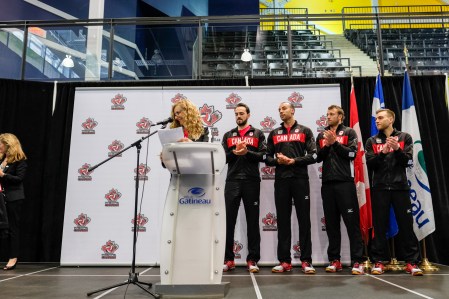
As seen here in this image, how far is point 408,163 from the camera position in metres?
3.73

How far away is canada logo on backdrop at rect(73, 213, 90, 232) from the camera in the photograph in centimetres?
468

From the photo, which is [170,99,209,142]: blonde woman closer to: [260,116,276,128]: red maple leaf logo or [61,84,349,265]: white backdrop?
[61,84,349,265]: white backdrop

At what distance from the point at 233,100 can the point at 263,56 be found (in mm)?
1411

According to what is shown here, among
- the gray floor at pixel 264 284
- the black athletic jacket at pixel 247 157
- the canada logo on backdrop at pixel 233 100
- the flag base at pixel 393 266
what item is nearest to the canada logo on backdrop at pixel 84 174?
the gray floor at pixel 264 284

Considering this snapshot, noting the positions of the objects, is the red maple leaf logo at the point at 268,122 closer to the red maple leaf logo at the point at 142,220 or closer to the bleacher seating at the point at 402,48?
the red maple leaf logo at the point at 142,220

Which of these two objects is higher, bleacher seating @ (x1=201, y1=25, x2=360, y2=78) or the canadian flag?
bleacher seating @ (x1=201, y1=25, x2=360, y2=78)

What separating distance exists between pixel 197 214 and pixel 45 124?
3755 millimetres

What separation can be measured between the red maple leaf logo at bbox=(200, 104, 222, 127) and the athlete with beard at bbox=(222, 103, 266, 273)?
701 millimetres

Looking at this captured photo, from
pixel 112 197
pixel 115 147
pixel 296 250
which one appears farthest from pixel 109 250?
pixel 296 250

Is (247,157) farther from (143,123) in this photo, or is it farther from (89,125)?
(89,125)

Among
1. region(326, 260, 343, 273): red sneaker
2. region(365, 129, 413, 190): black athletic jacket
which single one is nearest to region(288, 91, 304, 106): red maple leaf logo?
region(365, 129, 413, 190): black athletic jacket

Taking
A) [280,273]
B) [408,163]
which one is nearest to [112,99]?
[280,273]

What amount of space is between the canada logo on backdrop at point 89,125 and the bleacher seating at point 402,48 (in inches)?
173

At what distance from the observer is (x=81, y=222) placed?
4695 millimetres
